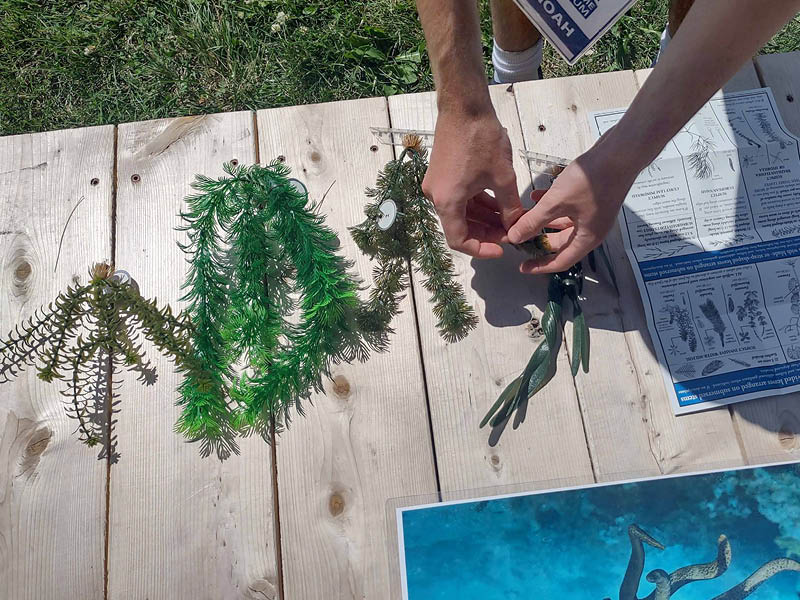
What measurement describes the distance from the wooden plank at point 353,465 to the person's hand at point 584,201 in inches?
9.5

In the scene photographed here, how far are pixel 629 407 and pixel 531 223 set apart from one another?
0.31 m

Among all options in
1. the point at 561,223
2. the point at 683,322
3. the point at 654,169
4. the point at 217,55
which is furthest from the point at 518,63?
the point at 217,55

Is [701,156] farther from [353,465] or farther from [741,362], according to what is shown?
[353,465]

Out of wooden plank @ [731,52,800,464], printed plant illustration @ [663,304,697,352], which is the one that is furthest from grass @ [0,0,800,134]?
wooden plank @ [731,52,800,464]

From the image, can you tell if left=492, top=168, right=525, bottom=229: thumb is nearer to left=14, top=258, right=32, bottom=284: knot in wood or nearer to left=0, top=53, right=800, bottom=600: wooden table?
left=0, top=53, right=800, bottom=600: wooden table

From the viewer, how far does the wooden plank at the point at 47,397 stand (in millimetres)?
826

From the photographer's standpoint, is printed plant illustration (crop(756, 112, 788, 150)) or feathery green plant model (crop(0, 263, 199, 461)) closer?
feathery green plant model (crop(0, 263, 199, 461))

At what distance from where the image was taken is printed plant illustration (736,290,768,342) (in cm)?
90

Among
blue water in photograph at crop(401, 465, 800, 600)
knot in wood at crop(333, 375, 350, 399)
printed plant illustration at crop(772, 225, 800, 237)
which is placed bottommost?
blue water in photograph at crop(401, 465, 800, 600)

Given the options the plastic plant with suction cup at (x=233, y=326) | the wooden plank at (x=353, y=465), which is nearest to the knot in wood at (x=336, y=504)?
the wooden plank at (x=353, y=465)

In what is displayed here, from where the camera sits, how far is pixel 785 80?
1071 mm

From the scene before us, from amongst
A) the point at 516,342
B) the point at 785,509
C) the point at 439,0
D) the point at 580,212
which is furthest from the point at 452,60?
the point at 785,509

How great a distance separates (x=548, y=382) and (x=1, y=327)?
0.84 m

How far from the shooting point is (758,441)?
863mm
